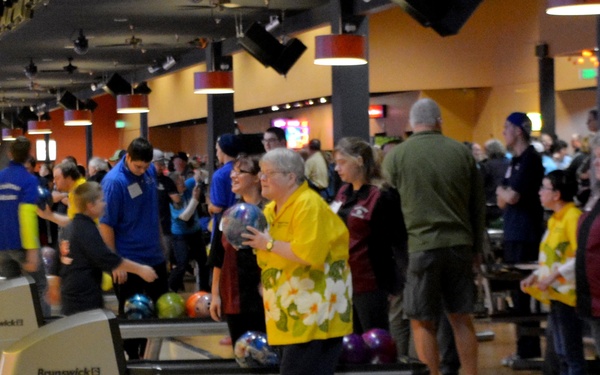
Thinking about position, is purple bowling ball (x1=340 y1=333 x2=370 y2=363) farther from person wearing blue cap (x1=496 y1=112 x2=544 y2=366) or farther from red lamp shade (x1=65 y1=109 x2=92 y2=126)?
red lamp shade (x1=65 y1=109 x2=92 y2=126)

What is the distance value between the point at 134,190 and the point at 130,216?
16 cm

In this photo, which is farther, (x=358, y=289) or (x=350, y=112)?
(x=350, y=112)

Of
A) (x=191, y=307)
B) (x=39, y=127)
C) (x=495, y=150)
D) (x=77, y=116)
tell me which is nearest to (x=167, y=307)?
(x=191, y=307)

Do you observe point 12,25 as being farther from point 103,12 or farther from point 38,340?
point 38,340

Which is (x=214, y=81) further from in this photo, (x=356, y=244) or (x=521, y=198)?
(x=356, y=244)

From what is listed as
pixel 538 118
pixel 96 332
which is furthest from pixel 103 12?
pixel 96 332

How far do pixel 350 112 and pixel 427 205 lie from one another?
6.22 m

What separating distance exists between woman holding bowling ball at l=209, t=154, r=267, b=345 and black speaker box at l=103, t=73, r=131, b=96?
46.5ft

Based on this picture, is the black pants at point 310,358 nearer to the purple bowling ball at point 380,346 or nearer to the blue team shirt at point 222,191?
the purple bowling ball at point 380,346

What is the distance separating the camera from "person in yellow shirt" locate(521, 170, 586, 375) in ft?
17.5

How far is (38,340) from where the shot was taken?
2.64 m

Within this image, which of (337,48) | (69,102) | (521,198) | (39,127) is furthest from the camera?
(39,127)

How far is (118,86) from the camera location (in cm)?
1914

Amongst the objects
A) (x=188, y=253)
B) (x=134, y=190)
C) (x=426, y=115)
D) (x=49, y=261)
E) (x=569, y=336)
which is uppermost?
(x=426, y=115)
